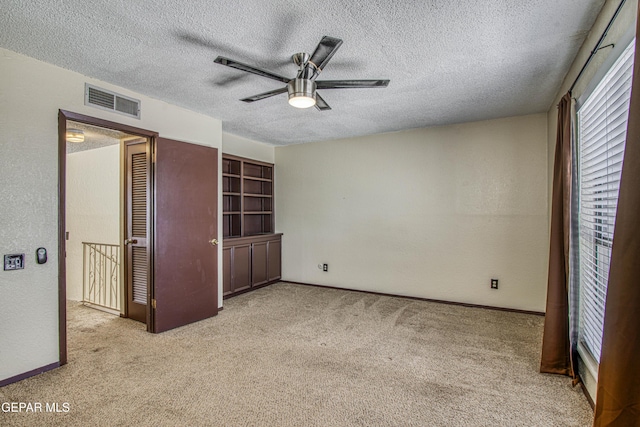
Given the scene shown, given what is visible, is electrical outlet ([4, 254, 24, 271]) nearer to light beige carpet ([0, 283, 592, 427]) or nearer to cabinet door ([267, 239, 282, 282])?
light beige carpet ([0, 283, 592, 427])

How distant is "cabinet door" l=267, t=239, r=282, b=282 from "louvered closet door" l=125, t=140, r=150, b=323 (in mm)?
2159

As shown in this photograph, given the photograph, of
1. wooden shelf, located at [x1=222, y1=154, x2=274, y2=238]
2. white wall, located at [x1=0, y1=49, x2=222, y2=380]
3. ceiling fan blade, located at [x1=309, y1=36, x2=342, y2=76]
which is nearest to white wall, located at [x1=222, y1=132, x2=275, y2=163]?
wooden shelf, located at [x1=222, y1=154, x2=274, y2=238]

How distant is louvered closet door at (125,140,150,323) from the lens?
144 inches

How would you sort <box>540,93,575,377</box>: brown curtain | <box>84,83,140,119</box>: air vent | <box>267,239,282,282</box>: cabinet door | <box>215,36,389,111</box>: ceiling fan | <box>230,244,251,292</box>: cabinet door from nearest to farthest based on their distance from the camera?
<box>215,36,389,111</box>: ceiling fan → <box>540,93,575,377</box>: brown curtain → <box>84,83,140,119</box>: air vent → <box>230,244,251,292</box>: cabinet door → <box>267,239,282,282</box>: cabinet door

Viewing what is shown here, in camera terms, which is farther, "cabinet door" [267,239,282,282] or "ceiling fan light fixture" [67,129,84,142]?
"cabinet door" [267,239,282,282]

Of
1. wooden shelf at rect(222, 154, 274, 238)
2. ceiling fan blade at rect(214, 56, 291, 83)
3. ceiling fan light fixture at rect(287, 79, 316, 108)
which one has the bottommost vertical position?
wooden shelf at rect(222, 154, 274, 238)

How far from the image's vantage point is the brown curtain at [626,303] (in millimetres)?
1076


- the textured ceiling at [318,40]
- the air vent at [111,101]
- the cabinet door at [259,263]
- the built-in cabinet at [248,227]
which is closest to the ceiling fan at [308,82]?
the textured ceiling at [318,40]

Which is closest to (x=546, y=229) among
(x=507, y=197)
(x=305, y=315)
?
(x=507, y=197)

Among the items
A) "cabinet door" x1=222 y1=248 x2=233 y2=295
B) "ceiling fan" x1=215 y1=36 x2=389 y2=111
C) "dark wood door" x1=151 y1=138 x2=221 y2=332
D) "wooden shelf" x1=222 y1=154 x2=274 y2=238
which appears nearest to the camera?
"ceiling fan" x1=215 y1=36 x2=389 y2=111

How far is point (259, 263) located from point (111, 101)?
3131 millimetres

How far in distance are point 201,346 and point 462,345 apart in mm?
2507

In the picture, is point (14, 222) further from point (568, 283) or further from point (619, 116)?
point (568, 283)

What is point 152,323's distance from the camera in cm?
335
